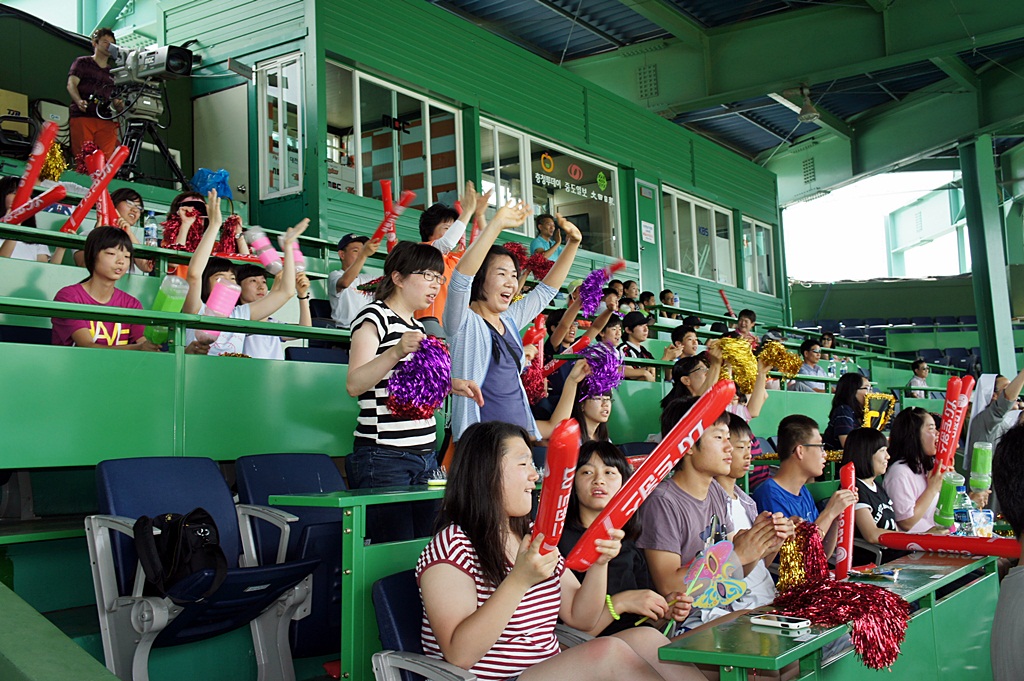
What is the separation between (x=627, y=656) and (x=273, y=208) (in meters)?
7.87

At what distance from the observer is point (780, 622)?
7.48ft

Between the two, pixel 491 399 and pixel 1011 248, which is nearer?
pixel 491 399

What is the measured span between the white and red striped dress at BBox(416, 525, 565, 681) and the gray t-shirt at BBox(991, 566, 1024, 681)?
1064 millimetres

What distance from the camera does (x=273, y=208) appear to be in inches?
370

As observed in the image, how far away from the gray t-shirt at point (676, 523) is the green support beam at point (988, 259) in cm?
1327

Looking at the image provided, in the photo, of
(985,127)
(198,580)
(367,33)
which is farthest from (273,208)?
(985,127)

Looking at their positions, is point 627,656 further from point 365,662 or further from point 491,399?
point 491,399

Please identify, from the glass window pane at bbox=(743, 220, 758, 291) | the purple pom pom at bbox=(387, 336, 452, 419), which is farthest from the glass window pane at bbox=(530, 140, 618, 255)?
Result: the purple pom pom at bbox=(387, 336, 452, 419)

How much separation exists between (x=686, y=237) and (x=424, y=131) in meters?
5.89

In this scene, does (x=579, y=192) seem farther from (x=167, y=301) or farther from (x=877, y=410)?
(x=167, y=301)

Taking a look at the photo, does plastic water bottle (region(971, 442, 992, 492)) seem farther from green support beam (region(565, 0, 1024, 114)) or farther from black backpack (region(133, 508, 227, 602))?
green support beam (region(565, 0, 1024, 114))

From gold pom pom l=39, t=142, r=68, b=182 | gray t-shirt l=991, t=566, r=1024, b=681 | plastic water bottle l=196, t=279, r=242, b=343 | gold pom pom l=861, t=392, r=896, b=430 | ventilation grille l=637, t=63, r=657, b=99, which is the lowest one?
gray t-shirt l=991, t=566, r=1024, b=681

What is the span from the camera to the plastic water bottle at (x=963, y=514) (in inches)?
158

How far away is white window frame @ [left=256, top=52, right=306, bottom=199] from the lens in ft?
30.2
